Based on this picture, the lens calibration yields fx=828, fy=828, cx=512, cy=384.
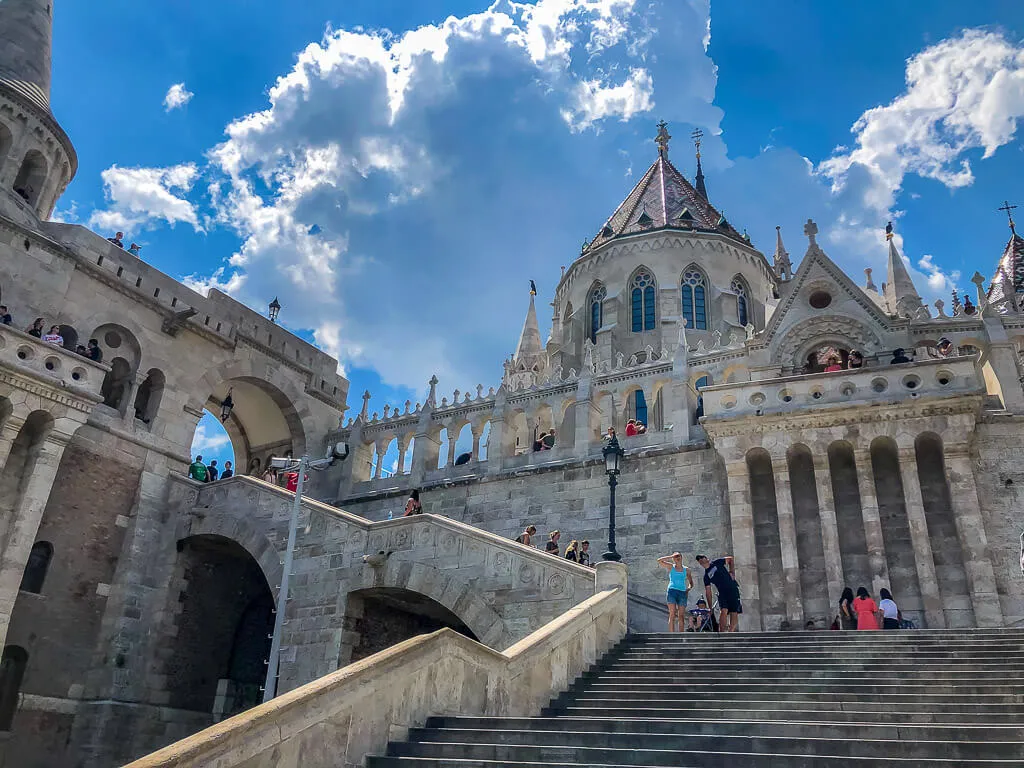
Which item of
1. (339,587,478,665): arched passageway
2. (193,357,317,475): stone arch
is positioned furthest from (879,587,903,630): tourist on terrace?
(193,357,317,475): stone arch

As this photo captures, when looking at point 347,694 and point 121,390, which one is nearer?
point 347,694

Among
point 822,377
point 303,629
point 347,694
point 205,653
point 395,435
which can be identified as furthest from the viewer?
point 395,435

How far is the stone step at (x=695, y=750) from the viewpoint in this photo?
6.21 metres

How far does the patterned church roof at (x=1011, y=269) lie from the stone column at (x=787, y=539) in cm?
1852

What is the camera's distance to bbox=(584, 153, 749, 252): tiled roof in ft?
115

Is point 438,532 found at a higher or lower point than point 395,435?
lower

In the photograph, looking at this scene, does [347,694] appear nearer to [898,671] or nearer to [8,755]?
[898,671]

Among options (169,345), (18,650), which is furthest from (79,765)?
(169,345)

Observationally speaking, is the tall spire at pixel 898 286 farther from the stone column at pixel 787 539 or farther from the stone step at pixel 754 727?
the stone step at pixel 754 727

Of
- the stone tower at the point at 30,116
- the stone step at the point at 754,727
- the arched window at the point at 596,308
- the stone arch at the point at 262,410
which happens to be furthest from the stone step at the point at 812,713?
the stone tower at the point at 30,116

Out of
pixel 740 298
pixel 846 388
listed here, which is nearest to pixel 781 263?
pixel 740 298

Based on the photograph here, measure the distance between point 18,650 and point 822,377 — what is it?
18.5 m

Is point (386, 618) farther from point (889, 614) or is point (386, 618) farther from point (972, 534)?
point (972, 534)

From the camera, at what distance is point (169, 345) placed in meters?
23.4
